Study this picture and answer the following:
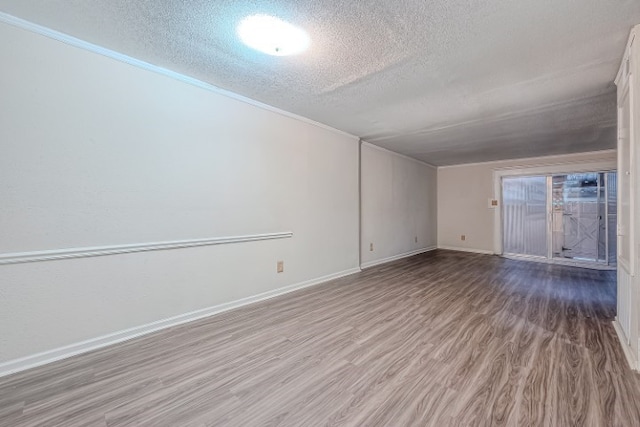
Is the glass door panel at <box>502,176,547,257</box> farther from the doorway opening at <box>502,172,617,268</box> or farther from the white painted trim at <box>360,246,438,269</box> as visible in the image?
the white painted trim at <box>360,246,438,269</box>

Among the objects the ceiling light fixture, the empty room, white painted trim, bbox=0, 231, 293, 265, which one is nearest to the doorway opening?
the empty room

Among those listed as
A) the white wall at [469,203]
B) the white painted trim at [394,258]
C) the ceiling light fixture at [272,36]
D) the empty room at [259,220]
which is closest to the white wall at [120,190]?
the empty room at [259,220]

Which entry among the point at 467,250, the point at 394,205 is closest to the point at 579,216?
the point at 467,250

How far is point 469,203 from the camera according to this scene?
685 centimetres

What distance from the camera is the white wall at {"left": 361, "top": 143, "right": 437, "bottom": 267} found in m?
4.98

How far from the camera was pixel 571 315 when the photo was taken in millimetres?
2830

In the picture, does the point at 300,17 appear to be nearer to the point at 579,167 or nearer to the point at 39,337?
the point at 39,337

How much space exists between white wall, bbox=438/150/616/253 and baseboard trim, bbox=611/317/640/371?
14.0 feet

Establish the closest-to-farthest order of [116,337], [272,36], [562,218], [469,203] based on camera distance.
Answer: [272,36]
[116,337]
[562,218]
[469,203]

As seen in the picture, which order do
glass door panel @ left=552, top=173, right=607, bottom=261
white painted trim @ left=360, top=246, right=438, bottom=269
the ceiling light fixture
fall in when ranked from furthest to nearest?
glass door panel @ left=552, top=173, right=607, bottom=261 < white painted trim @ left=360, top=246, right=438, bottom=269 < the ceiling light fixture

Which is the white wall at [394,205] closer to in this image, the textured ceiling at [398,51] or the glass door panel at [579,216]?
the textured ceiling at [398,51]

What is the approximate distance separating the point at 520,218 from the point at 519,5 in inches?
227

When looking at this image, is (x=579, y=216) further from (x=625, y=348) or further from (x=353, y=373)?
(x=353, y=373)

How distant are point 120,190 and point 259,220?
136 cm
